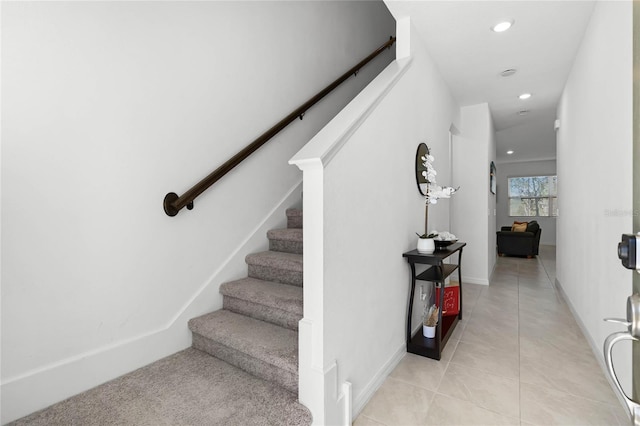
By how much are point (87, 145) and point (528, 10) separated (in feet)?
9.66

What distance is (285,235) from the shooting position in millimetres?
2461

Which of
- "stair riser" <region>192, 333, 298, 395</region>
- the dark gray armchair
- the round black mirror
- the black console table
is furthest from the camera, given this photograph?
the dark gray armchair

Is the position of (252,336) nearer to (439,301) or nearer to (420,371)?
(420,371)

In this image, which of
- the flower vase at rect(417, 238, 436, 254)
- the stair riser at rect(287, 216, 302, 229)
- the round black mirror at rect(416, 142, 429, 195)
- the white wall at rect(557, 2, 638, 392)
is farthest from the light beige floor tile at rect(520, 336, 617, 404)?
the stair riser at rect(287, 216, 302, 229)

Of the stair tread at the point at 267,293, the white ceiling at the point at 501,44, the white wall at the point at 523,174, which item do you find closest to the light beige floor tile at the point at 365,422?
the stair tread at the point at 267,293

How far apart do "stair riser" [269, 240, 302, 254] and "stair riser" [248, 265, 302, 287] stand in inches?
9.9

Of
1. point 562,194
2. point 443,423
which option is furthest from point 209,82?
point 562,194

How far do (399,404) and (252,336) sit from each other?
882mm

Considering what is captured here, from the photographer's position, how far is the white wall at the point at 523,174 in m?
9.77

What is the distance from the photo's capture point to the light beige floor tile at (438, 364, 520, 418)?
5.64ft

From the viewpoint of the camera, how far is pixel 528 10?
229 centimetres

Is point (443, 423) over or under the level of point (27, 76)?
under

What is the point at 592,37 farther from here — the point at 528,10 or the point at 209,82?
the point at 209,82

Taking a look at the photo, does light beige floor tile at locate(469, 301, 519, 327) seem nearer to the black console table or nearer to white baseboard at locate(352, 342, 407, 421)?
the black console table
